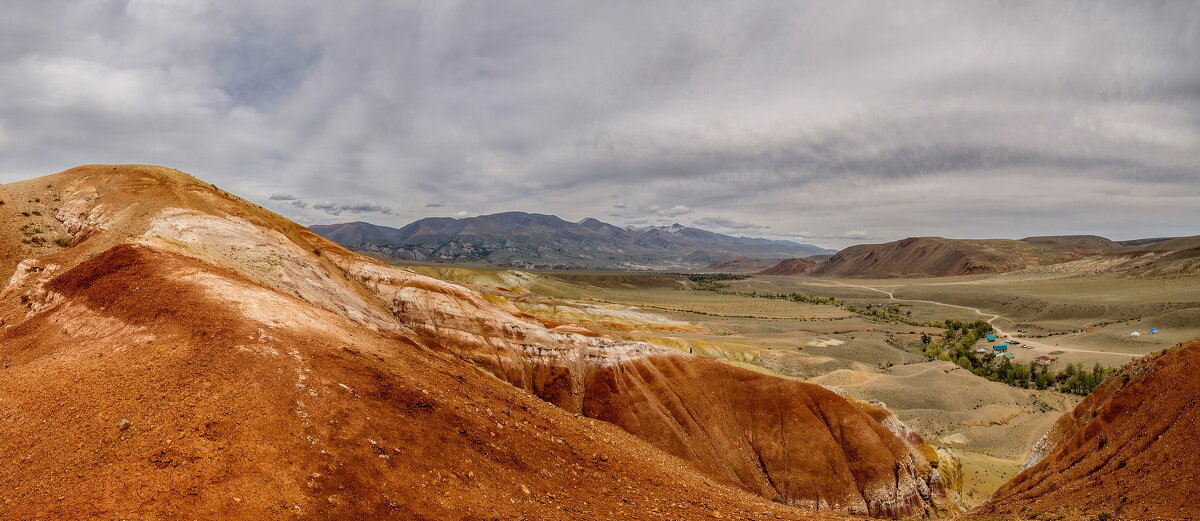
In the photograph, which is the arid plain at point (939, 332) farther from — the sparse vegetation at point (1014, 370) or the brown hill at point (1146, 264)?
the brown hill at point (1146, 264)

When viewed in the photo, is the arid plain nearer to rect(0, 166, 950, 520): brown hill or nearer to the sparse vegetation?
the sparse vegetation

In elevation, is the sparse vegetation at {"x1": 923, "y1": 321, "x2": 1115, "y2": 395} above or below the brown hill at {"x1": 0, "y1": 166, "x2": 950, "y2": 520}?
below

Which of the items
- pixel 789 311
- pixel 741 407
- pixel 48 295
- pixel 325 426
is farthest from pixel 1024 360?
pixel 48 295

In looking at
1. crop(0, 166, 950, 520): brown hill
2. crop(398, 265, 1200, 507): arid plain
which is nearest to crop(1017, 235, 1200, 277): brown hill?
crop(398, 265, 1200, 507): arid plain

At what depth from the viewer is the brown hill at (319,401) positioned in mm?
9352

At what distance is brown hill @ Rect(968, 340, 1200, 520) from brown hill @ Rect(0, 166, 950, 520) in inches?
299

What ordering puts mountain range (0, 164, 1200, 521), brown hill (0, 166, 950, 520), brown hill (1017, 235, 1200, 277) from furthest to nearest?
brown hill (1017, 235, 1200, 277) → mountain range (0, 164, 1200, 521) → brown hill (0, 166, 950, 520)

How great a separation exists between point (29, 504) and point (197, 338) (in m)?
5.77

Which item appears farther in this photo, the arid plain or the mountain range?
the arid plain

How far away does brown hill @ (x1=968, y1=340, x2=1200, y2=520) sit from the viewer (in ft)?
45.5

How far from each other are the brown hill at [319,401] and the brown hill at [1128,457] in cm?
761

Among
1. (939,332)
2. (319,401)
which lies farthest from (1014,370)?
(319,401)

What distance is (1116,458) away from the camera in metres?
16.6

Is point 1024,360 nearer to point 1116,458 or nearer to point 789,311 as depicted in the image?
point 789,311
